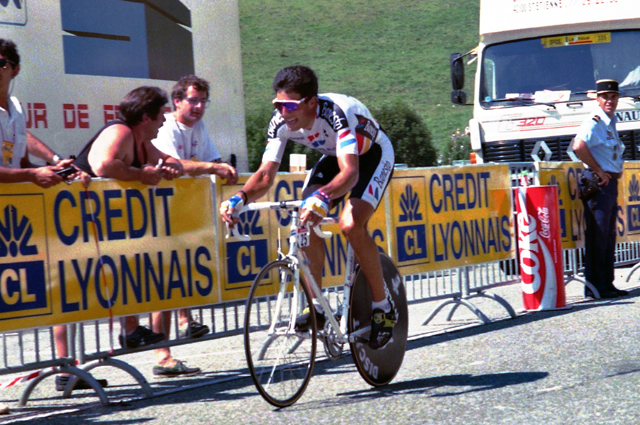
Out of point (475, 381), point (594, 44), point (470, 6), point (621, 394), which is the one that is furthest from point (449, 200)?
point (470, 6)

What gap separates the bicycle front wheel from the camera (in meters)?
Result: 5.02

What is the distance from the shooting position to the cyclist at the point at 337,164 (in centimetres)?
533

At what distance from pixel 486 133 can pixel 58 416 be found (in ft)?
29.5

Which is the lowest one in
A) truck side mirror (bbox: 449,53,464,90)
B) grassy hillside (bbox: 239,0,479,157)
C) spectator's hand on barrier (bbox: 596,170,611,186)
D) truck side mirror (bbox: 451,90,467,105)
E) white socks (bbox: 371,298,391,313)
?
white socks (bbox: 371,298,391,313)

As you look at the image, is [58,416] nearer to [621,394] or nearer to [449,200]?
[621,394]

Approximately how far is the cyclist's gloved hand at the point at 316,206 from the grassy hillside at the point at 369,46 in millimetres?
88221

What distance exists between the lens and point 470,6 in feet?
425

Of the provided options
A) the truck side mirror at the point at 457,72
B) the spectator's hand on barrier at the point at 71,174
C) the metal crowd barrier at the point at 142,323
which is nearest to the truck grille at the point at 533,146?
the truck side mirror at the point at 457,72

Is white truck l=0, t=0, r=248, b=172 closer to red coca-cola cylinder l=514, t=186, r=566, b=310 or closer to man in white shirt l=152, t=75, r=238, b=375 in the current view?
man in white shirt l=152, t=75, r=238, b=375

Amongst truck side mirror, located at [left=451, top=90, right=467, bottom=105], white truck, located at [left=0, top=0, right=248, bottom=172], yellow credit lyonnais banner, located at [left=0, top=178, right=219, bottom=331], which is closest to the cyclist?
yellow credit lyonnais banner, located at [left=0, top=178, right=219, bottom=331]

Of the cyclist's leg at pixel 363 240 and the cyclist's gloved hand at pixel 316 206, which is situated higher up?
the cyclist's gloved hand at pixel 316 206

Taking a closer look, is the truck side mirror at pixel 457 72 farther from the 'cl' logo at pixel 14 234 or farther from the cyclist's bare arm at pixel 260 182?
the 'cl' logo at pixel 14 234

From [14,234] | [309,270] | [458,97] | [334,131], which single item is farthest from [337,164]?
[458,97]

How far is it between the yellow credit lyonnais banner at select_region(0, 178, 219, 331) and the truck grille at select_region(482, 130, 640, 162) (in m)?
7.26
